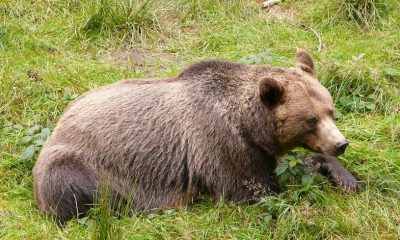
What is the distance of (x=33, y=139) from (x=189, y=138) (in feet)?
6.23

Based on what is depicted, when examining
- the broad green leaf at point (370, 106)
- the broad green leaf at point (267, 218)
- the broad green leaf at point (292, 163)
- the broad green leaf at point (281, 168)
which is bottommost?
the broad green leaf at point (370, 106)

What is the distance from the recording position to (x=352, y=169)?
22.5 feet

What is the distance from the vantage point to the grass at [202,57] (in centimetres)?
600

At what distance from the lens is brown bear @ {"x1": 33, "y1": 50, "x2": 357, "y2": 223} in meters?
6.29

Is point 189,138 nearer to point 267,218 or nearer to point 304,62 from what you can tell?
point 267,218

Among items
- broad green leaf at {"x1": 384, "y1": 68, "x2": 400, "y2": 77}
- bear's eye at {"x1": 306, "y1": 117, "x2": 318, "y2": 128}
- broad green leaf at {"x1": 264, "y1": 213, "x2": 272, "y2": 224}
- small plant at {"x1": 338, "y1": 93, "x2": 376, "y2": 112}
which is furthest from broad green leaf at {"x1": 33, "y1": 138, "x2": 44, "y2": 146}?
broad green leaf at {"x1": 384, "y1": 68, "x2": 400, "y2": 77}

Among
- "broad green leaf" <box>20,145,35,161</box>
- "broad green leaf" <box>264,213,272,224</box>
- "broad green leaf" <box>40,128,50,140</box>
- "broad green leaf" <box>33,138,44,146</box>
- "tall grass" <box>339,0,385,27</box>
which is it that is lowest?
"broad green leaf" <box>264,213,272,224</box>

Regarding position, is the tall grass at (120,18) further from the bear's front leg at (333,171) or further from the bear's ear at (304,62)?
the bear's front leg at (333,171)

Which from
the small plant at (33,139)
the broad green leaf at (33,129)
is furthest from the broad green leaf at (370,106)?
the broad green leaf at (33,129)

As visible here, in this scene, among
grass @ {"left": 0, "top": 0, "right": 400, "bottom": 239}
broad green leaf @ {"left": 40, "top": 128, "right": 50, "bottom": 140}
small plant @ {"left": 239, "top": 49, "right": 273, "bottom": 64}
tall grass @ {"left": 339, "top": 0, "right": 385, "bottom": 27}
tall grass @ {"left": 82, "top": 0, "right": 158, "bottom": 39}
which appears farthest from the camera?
tall grass @ {"left": 82, "top": 0, "right": 158, "bottom": 39}

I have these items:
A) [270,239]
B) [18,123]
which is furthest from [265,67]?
[18,123]

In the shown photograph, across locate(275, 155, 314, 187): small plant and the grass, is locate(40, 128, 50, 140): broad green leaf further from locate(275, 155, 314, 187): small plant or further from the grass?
locate(275, 155, 314, 187): small plant

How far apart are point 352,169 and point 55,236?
2.82 m

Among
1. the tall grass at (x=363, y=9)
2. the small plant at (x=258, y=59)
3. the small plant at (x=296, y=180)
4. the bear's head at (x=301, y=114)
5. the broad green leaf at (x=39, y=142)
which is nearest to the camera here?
the bear's head at (x=301, y=114)
